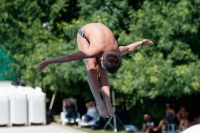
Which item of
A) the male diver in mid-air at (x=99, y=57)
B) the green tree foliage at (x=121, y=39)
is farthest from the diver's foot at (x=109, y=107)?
the green tree foliage at (x=121, y=39)

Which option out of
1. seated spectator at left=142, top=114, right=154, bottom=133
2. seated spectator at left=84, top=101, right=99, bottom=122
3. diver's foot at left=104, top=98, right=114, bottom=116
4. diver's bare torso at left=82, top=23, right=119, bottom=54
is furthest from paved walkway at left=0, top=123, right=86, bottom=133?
diver's bare torso at left=82, top=23, right=119, bottom=54

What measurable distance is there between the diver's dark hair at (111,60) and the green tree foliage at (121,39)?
6.04 meters

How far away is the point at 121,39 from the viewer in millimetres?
14320

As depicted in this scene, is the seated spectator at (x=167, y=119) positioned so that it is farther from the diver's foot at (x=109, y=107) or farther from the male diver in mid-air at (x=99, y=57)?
the diver's foot at (x=109, y=107)

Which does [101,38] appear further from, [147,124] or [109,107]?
[147,124]

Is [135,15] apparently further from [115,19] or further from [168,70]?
[168,70]

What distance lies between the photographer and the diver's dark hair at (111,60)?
6.79 meters

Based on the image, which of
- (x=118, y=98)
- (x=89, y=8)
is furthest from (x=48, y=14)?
(x=118, y=98)

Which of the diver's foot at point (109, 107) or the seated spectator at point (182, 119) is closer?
the diver's foot at point (109, 107)

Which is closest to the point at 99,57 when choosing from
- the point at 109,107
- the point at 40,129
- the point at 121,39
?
the point at 109,107

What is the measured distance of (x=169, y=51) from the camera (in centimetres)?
1352

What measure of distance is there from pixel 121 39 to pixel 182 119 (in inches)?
99.2

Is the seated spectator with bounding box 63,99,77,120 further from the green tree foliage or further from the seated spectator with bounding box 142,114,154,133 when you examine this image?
the seated spectator with bounding box 142,114,154,133

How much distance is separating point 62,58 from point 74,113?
9.42m
